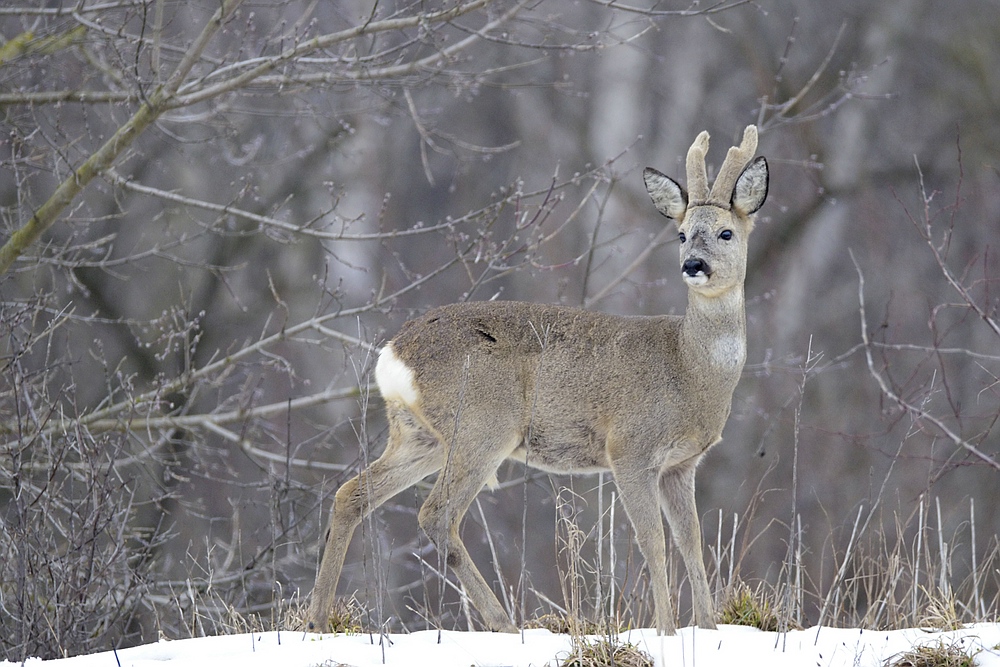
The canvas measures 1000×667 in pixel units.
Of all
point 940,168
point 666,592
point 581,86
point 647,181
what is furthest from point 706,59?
point 666,592

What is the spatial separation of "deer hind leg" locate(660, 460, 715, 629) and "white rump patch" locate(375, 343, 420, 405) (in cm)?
134

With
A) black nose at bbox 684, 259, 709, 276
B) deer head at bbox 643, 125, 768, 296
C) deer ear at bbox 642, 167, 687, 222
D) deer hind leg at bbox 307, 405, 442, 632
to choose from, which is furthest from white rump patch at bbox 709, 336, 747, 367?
deer hind leg at bbox 307, 405, 442, 632

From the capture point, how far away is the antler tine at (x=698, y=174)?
257 inches

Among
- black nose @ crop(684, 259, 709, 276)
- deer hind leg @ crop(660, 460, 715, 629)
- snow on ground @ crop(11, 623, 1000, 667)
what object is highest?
black nose @ crop(684, 259, 709, 276)

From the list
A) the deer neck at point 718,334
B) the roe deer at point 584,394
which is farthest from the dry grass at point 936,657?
the deer neck at point 718,334

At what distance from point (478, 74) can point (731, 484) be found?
986 cm

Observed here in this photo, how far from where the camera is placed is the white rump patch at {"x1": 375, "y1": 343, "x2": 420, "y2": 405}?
6.51 metres

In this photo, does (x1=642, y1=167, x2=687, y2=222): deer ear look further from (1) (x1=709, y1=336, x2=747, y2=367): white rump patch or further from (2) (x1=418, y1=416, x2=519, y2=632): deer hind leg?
(2) (x1=418, y1=416, x2=519, y2=632): deer hind leg

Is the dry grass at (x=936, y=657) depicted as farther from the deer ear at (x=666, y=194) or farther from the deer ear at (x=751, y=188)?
the deer ear at (x=666, y=194)

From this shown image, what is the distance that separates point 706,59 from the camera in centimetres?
1811

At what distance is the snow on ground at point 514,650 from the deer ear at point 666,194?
2.22 metres

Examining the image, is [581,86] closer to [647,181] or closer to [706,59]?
[706,59]

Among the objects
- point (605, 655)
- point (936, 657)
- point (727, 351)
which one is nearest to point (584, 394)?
point (727, 351)

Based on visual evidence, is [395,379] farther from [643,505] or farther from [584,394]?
[643,505]
